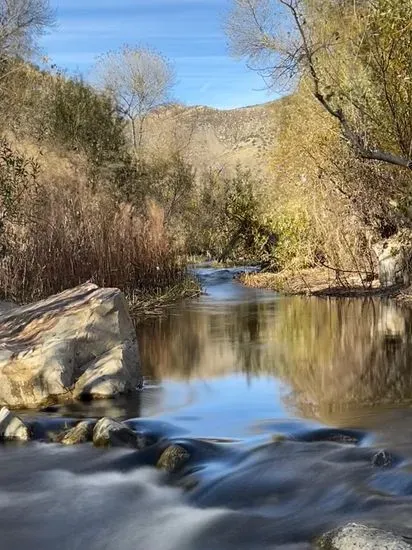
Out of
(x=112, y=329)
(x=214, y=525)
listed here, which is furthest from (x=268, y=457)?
(x=112, y=329)

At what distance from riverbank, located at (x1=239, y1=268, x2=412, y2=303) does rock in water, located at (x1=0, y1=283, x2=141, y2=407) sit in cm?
746

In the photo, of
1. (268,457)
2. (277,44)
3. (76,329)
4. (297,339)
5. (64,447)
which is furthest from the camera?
(277,44)

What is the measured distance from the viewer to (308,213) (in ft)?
59.6

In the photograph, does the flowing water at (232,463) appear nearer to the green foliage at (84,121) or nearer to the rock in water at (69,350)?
the rock in water at (69,350)

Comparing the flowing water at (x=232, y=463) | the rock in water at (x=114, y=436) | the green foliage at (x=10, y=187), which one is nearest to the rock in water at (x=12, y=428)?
the flowing water at (x=232, y=463)

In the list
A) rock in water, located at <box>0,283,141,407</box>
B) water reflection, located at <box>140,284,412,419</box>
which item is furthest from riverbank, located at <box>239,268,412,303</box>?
rock in water, located at <box>0,283,141,407</box>

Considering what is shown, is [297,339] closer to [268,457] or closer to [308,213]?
[268,457]

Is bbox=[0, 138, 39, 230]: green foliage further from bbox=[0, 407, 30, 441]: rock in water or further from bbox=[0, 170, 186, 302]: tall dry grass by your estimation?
bbox=[0, 407, 30, 441]: rock in water

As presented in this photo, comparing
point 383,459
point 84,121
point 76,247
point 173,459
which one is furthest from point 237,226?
point 383,459

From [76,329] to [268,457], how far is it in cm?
292

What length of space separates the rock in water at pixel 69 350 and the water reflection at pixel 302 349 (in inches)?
30.8

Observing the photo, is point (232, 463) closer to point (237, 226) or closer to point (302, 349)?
point (302, 349)

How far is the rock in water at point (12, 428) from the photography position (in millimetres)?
5711

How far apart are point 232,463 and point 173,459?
403 mm
